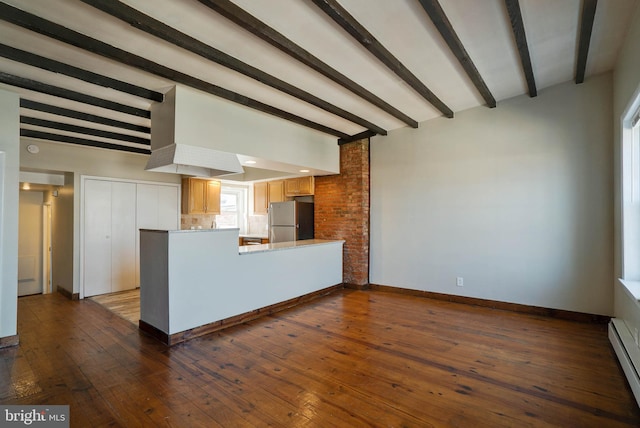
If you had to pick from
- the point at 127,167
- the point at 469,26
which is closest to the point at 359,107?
the point at 469,26

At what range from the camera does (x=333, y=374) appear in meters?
2.51


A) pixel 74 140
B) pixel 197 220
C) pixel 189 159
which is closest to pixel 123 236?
pixel 197 220

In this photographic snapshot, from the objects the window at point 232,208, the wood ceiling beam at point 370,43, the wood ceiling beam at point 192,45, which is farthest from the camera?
the window at point 232,208

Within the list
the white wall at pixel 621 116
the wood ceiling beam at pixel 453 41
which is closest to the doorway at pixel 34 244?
the wood ceiling beam at pixel 453 41

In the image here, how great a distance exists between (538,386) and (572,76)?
349 cm

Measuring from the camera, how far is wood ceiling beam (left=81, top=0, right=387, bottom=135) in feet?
7.06

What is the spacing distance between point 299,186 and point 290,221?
778 millimetres

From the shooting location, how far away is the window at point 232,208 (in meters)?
7.64

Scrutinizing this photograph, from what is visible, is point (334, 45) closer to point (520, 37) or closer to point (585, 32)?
point (520, 37)

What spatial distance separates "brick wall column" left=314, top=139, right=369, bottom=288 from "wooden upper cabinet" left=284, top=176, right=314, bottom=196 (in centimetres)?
47

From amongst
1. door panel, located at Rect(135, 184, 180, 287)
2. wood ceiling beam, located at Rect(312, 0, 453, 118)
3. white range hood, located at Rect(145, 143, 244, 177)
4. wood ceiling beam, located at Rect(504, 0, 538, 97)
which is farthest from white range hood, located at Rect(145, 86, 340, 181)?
wood ceiling beam, located at Rect(504, 0, 538, 97)

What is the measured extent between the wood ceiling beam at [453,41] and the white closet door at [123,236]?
5.51 metres

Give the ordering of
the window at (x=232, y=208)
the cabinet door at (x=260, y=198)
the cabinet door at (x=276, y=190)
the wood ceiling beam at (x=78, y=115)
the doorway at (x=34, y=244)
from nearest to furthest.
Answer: the wood ceiling beam at (x=78, y=115)
the doorway at (x=34, y=244)
the cabinet door at (x=276, y=190)
the cabinet door at (x=260, y=198)
the window at (x=232, y=208)

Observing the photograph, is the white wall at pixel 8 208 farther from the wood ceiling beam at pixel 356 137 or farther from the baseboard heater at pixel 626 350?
the baseboard heater at pixel 626 350
